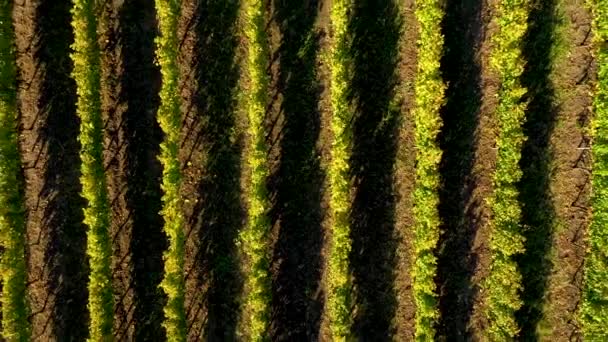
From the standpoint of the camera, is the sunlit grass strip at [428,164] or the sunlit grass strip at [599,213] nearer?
the sunlit grass strip at [428,164]

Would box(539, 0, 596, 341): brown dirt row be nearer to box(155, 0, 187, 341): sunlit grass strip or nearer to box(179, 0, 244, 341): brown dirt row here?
box(179, 0, 244, 341): brown dirt row

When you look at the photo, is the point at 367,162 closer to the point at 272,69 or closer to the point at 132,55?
the point at 272,69

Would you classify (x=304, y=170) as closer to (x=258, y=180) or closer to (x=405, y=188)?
(x=258, y=180)

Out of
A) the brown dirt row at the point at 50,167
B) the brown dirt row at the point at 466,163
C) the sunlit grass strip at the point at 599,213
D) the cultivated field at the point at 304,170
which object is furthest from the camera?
the brown dirt row at the point at 50,167

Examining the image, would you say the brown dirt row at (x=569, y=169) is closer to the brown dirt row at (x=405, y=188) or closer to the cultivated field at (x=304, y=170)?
the cultivated field at (x=304, y=170)

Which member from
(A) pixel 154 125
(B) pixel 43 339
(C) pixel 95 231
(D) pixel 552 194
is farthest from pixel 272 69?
(B) pixel 43 339

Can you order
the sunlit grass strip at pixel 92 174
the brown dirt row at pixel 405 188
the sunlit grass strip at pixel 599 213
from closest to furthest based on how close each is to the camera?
the sunlit grass strip at pixel 599 213 → the sunlit grass strip at pixel 92 174 → the brown dirt row at pixel 405 188

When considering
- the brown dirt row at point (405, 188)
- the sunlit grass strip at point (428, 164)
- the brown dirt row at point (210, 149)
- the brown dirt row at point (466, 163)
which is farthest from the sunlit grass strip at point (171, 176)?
the brown dirt row at point (466, 163)
